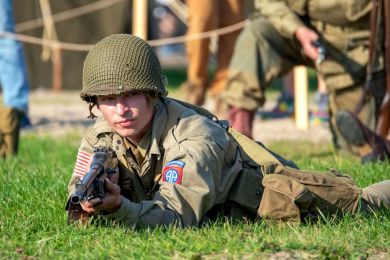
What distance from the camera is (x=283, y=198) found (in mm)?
4879

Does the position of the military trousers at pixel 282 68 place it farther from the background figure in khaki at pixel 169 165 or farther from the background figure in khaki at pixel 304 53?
the background figure in khaki at pixel 169 165

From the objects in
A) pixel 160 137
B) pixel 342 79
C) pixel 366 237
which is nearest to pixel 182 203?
pixel 160 137

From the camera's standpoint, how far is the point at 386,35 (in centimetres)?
799

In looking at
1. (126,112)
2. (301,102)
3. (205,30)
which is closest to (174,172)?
(126,112)

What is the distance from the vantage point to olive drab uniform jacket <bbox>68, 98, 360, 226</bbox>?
4.63 m

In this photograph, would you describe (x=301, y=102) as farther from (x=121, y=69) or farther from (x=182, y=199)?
(x=182, y=199)

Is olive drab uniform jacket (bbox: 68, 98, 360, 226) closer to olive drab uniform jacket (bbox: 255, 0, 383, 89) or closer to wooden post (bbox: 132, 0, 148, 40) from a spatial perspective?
olive drab uniform jacket (bbox: 255, 0, 383, 89)

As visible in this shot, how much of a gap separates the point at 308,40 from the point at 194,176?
11.1ft

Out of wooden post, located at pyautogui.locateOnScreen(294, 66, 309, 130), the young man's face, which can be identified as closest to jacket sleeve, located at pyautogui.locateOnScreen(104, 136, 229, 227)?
the young man's face

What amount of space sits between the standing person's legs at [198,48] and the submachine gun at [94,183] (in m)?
6.42

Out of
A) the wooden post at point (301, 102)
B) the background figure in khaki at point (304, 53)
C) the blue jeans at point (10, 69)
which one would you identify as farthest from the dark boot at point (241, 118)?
the blue jeans at point (10, 69)

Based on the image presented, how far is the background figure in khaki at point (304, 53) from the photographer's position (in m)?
7.91

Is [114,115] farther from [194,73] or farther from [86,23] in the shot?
[86,23]

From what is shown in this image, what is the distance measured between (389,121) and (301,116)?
116 inches
